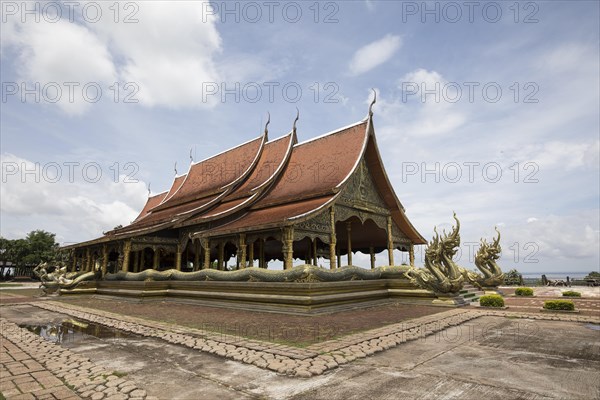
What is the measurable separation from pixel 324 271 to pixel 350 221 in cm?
725

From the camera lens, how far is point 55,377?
13.0 ft

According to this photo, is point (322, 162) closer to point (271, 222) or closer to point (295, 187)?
point (295, 187)

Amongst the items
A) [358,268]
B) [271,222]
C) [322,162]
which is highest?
[322,162]

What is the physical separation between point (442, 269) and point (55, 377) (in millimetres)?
11381

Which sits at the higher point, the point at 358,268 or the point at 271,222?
the point at 271,222

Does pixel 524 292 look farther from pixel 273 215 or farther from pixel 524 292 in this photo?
pixel 273 215

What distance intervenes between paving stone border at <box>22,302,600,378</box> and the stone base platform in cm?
301

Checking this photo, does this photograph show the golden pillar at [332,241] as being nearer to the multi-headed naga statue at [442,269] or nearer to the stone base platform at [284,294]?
the stone base platform at [284,294]

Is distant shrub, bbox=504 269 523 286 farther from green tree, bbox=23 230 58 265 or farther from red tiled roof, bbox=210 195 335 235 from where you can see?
green tree, bbox=23 230 58 265

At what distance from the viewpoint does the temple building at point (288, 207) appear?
13.2 metres

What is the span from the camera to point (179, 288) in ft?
47.7

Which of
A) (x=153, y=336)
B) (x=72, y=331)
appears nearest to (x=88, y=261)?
(x=72, y=331)

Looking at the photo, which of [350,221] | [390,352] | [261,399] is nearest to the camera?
[261,399]

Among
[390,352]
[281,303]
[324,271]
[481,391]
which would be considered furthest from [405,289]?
[481,391]
